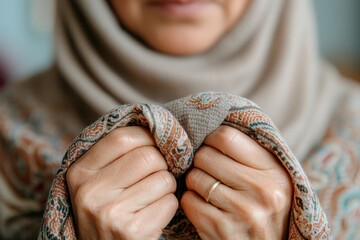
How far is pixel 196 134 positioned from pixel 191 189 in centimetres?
6

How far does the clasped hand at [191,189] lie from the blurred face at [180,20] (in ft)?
0.79

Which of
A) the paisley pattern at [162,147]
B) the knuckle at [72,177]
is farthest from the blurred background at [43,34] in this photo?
the knuckle at [72,177]

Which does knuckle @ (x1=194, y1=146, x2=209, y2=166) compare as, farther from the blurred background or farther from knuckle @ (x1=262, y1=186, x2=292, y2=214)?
the blurred background

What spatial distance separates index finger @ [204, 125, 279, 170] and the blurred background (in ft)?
3.34

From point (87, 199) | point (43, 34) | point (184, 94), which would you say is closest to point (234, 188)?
point (87, 199)

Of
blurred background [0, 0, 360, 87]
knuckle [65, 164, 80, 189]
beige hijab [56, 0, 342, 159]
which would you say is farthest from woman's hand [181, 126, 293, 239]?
blurred background [0, 0, 360, 87]

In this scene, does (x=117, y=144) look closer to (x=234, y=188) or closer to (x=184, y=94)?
(x=234, y=188)

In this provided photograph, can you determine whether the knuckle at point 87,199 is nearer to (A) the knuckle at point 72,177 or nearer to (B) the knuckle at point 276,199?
(A) the knuckle at point 72,177

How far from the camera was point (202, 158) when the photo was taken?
1.66ft

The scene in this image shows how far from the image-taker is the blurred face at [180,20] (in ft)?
2.25

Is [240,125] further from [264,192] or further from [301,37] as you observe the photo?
[301,37]

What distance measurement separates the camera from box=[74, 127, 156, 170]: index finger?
502 mm

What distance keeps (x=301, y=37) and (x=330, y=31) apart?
0.82m

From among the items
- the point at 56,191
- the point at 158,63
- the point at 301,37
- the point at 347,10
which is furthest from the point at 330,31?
the point at 56,191
